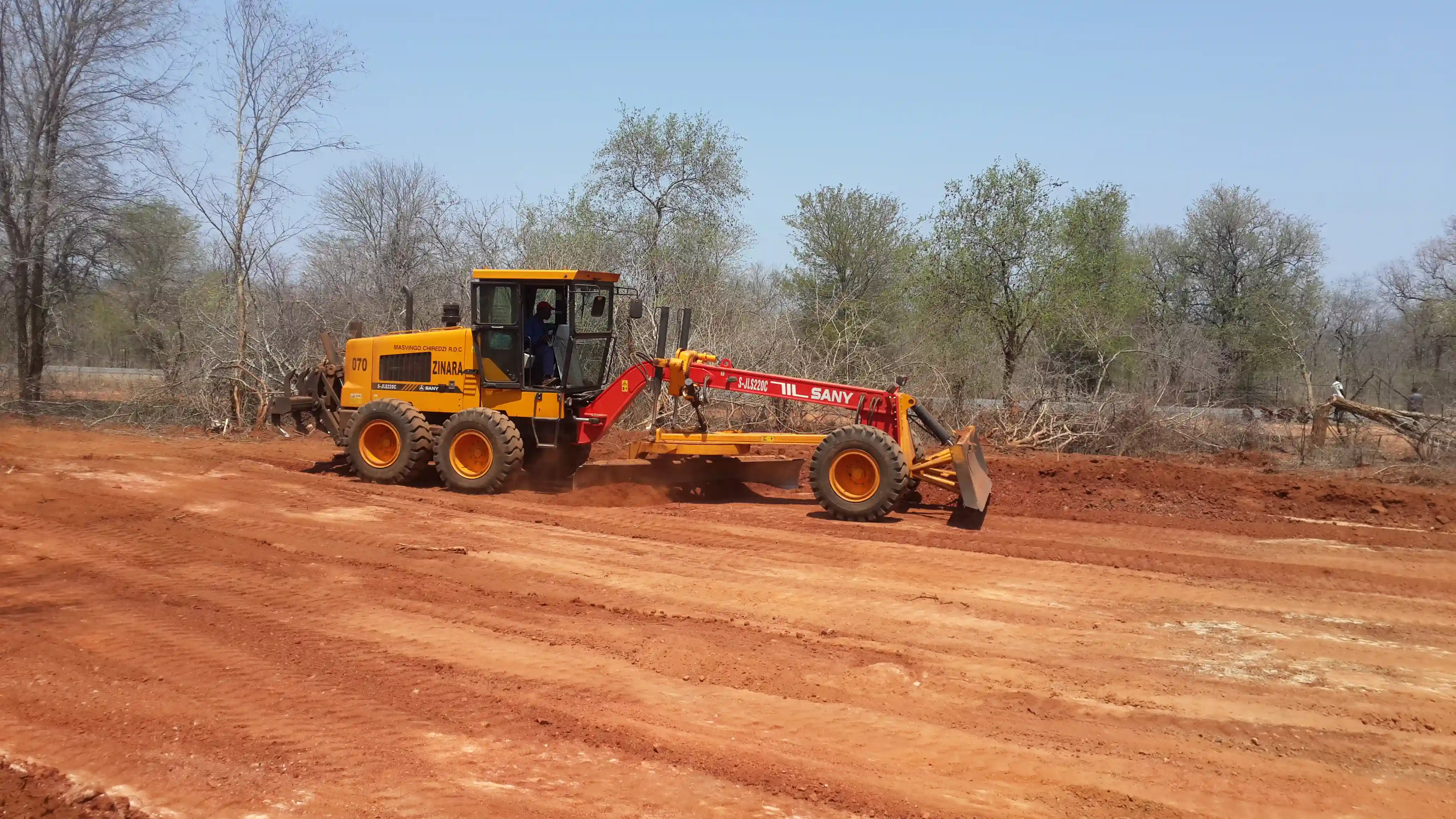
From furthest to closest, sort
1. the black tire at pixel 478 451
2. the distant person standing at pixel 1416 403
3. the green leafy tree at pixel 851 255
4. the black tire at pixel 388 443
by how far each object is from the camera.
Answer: the green leafy tree at pixel 851 255 < the distant person standing at pixel 1416 403 < the black tire at pixel 388 443 < the black tire at pixel 478 451

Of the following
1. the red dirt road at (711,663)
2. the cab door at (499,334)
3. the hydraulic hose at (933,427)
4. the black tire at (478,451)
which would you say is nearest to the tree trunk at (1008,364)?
the hydraulic hose at (933,427)

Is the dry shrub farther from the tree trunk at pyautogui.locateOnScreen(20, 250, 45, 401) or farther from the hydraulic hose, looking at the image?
the tree trunk at pyautogui.locateOnScreen(20, 250, 45, 401)

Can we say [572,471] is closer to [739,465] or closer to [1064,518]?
[739,465]

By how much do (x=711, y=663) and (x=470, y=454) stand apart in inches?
260

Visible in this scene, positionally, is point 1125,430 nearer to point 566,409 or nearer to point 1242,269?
point 566,409

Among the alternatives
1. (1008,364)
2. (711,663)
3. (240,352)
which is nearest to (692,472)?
(711,663)

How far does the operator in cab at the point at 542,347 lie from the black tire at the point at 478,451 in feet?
2.07

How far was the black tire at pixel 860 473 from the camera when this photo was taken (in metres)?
10.3

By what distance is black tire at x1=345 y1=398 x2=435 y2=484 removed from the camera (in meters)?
12.0

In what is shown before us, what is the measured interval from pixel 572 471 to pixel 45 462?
21.7ft

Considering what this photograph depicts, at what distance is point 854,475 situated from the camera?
10648mm

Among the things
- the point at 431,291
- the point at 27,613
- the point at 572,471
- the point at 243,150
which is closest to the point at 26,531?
the point at 27,613

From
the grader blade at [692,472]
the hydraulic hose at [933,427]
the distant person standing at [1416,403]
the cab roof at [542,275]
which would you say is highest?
the cab roof at [542,275]

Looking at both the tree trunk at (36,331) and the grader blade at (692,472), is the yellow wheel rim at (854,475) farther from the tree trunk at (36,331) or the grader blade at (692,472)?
the tree trunk at (36,331)
